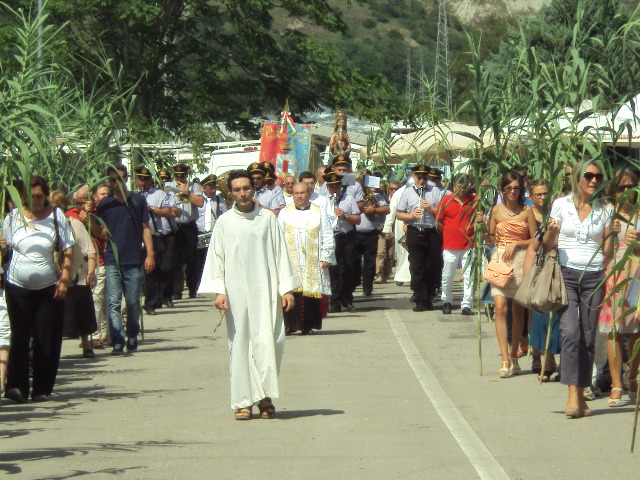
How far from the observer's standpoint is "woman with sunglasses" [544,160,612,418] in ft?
34.0

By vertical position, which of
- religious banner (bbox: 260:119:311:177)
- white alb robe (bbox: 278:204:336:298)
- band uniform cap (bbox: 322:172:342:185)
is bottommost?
white alb robe (bbox: 278:204:336:298)

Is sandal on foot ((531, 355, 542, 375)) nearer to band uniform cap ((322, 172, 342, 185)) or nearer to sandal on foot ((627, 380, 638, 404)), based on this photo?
sandal on foot ((627, 380, 638, 404))

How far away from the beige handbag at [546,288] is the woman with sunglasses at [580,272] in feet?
0.23

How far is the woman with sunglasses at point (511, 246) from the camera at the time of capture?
503 inches

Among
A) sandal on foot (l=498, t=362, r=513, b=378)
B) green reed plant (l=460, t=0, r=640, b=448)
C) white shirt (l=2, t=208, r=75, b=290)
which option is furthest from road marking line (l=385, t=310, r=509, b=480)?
white shirt (l=2, t=208, r=75, b=290)

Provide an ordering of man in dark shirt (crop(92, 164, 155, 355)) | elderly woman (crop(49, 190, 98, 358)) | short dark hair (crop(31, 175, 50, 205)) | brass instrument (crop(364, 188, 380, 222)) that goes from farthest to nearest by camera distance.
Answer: brass instrument (crop(364, 188, 380, 222)) < man in dark shirt (crop(92, 164, 155, 355)) < elderly woman (crop(49, 190, 98, 358)) < short dark hair (crop(31, 175, 50, 205))

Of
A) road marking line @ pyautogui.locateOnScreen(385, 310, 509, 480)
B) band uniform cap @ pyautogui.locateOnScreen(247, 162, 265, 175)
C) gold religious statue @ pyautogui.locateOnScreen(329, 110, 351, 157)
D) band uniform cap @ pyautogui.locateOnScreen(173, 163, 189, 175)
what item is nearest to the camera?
road marking line @ pyautogui.locateOnScreen(385, 310, 509, 480)

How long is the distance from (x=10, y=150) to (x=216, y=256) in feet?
5.73

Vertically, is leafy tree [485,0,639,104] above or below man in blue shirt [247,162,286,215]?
above

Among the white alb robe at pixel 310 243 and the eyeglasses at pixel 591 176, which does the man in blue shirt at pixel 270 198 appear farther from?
the eyeglasses at pixel 591 176

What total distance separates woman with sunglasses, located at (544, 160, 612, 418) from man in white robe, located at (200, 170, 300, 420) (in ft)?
6.40

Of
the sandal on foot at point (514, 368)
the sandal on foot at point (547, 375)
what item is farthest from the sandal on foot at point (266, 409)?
the sandal on foot at point (514, 368)

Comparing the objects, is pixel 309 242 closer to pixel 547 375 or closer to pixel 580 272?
pixel 547 375

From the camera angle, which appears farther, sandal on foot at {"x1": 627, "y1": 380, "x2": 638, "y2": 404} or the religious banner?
the religious banner
